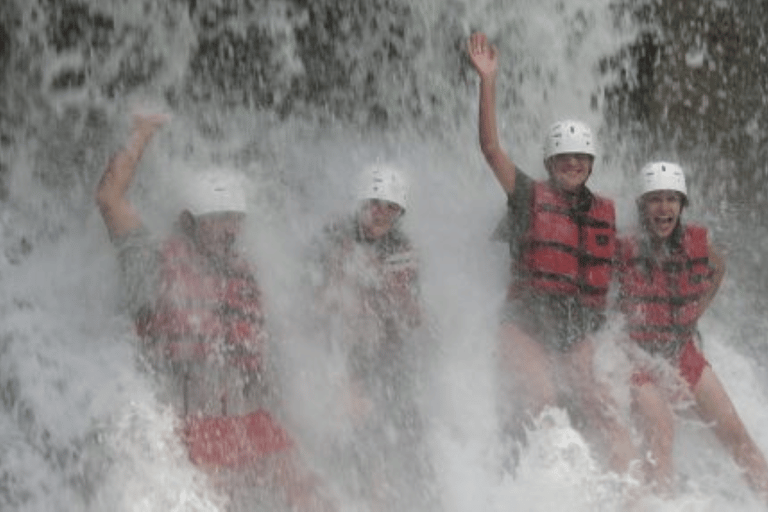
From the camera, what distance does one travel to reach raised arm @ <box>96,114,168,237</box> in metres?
4.83

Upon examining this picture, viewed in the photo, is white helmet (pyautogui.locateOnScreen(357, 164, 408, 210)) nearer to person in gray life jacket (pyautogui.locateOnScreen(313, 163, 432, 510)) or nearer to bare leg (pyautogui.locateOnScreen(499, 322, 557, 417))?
person in gray life jacket (pyautogui.locateOnScreen(313, 163, 432, 510))

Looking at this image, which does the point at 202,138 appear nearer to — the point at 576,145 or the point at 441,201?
the point at 441,201

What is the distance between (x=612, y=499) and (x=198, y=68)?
3.54m

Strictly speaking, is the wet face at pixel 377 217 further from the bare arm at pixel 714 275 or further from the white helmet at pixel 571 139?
the bare arm at pixel 714 275

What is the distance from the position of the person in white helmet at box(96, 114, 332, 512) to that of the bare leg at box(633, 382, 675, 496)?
1623 millimetres

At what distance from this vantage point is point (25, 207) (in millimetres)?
5961

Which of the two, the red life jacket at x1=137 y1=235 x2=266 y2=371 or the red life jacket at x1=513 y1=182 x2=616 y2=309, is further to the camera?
the red life jacket at x1=513 y1=182 x2=616 y2=309

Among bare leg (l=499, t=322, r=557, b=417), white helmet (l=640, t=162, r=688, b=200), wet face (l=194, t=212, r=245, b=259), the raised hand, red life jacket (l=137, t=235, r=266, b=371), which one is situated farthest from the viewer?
white helmet (l=640, t=162, r=688, b=200)

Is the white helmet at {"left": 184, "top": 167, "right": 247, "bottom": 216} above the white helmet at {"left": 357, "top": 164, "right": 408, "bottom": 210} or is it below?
below

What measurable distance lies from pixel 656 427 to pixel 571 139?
148 cm

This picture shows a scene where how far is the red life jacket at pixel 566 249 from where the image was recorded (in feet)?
17.2

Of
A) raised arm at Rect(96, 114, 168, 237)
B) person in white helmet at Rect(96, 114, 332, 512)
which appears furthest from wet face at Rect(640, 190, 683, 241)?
raised arm at Rect(96, 114, 168, 237)

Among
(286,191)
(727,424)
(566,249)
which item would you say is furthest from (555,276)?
(286,191)

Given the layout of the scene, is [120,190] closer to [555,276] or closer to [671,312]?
[555,276]
